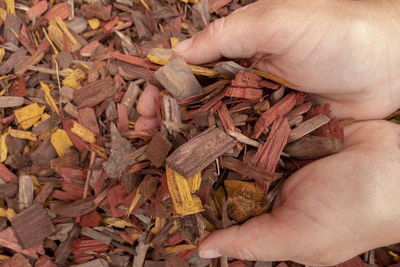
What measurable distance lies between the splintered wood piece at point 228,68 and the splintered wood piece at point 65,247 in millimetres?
1447

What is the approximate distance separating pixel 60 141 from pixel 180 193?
3.62 ft

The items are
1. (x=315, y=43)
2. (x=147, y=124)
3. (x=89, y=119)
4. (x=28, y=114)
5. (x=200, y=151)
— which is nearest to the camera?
(x=200, y=151)

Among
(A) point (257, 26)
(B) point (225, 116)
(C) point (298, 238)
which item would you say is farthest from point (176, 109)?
(C) point (298, 238)

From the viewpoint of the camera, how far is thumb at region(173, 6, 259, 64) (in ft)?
5.70

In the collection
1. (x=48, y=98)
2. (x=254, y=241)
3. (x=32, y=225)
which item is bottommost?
(x=32, y=225)

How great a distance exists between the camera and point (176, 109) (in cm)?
162

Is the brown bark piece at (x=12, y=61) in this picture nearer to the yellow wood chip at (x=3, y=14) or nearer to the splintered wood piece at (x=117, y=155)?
the yellow wood chip at (x=3, y=14)

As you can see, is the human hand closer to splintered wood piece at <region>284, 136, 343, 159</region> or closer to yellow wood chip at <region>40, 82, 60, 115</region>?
splintered wood piece at <region>284, 136, 343, 159</region>

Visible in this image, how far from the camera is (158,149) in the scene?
1556 millimetres

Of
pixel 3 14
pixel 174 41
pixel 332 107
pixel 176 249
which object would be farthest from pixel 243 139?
pixel 3 14

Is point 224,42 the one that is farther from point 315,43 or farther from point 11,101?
point 11,101

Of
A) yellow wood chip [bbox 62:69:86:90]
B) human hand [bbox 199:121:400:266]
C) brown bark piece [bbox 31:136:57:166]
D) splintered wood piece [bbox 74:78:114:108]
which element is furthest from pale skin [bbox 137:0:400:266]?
brown bark piece [bbox 31:136:57:166]

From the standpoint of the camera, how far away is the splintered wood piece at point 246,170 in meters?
1.50

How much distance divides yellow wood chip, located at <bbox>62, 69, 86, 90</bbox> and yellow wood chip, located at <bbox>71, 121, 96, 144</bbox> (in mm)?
373
